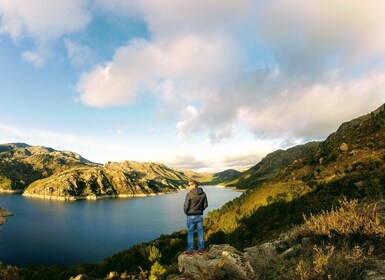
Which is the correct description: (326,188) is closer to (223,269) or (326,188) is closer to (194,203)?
(194,203)

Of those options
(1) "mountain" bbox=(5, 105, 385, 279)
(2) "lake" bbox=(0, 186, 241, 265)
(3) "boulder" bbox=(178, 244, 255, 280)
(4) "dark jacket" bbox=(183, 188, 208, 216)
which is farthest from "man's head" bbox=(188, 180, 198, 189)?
(2) "lake" bbox=(0, 186, 241, 265)

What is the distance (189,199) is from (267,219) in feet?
121

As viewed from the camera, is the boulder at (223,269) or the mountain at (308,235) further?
the boulder at (223,269)

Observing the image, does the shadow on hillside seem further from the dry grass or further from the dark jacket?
the dry grass

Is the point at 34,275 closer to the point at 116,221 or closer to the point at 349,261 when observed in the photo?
the point at 349,261

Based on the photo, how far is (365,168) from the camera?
41.8 metres

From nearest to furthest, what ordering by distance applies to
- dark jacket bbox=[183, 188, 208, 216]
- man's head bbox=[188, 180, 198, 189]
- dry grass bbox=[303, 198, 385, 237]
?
dry grass bbox=[303, 198, 385, 237] → dark jacket bbox=[183, 188, 208, 216] → man's head bbox=[188, 180, 198, 189]

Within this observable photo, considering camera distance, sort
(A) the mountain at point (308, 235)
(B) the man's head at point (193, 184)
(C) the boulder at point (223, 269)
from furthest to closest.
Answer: (B) the man's head at point (193, 184) < (C) the boulder at point (223, 269) < (A) the mountain at point (308, 235)

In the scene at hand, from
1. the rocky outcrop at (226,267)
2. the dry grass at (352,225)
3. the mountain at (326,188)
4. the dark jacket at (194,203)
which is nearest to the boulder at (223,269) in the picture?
the rocky outcrop at (226,267)

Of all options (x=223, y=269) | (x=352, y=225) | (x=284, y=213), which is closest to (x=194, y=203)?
(x=223, y=269)

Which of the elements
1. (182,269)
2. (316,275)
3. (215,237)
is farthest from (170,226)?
(316,275)

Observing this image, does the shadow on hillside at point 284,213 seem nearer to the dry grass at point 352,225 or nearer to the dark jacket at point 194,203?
the dark jacket at point 194,203

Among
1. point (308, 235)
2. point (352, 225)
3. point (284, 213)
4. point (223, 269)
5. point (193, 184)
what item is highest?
point (193, 184)

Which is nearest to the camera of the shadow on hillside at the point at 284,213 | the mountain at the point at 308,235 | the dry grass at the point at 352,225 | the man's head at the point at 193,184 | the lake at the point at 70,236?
the mountain at the point at 308,235
